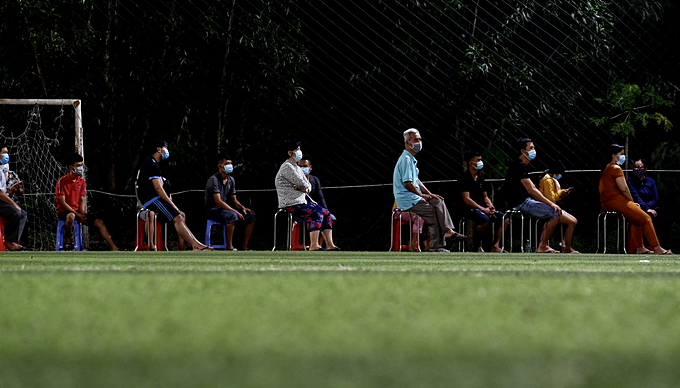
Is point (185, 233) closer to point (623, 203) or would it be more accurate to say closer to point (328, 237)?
point (328, 237)

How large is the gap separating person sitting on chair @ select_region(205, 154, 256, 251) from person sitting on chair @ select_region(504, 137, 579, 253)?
3.02 metres

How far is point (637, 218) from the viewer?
34.8 ft

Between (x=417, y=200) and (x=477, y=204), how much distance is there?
113cm

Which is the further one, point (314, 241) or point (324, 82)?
point (324, 82)

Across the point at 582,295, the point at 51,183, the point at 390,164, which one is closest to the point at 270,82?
the point at 390,164

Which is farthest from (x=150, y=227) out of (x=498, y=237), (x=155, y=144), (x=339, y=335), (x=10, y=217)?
(x=339, y=335)

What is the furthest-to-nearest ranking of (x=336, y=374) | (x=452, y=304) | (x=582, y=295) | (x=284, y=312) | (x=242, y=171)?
(x=242, y=171) → (x=582, y=295) → (x=452, y=304) → (x=284, y=312) → (x=336, y=374)

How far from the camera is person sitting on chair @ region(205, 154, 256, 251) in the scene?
37.1 feet

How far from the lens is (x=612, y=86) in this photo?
15117 millimetres

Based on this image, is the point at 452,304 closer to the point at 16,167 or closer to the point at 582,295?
the point at 582,295

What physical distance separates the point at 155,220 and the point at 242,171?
394 cm

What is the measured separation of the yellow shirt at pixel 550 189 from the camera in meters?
11.5

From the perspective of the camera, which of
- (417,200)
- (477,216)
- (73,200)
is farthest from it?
(73,200)

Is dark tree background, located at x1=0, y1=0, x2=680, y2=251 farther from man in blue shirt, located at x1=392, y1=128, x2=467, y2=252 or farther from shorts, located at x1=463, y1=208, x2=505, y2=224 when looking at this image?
man in blue shirt, located at x1=392, y1=128, x2=467, y2=252
